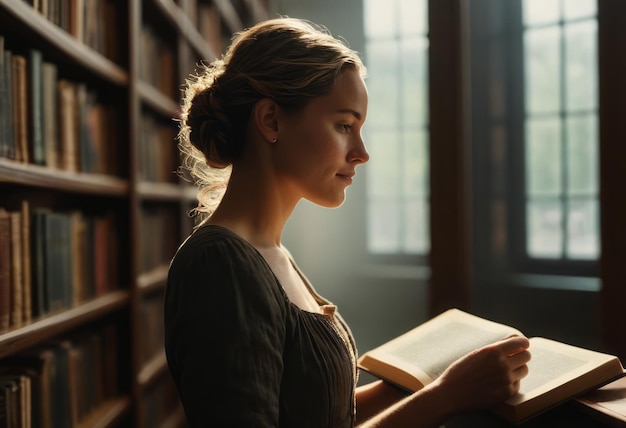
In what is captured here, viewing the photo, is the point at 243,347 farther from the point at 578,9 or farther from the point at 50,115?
the point at 578,9

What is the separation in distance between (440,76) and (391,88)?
0.95 m

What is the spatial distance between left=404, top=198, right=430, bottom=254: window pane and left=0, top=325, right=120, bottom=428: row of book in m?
2.12

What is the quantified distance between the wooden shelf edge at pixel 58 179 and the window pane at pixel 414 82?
2.10m

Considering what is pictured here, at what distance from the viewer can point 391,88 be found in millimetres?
3453

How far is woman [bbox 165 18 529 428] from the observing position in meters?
0.68

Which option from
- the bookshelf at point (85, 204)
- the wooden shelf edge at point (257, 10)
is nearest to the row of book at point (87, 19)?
the bookshelf at point (85, 204)

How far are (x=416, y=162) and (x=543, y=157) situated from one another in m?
0.71

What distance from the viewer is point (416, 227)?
3480mm

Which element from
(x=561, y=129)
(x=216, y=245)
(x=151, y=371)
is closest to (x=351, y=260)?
(x=561, y=129)

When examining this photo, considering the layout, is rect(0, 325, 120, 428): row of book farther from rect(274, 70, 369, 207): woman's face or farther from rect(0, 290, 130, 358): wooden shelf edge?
rect(274, 70, 369, 207): woman's face

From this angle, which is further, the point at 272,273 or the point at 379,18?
the point at 379,18

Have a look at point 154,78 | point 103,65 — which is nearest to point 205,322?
point 103,65

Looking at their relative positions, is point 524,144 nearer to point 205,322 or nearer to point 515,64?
point 515,64

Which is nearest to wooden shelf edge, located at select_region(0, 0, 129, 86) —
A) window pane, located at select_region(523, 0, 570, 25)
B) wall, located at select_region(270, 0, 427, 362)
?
wall, located at select_region(270, 0, 427, 362)
